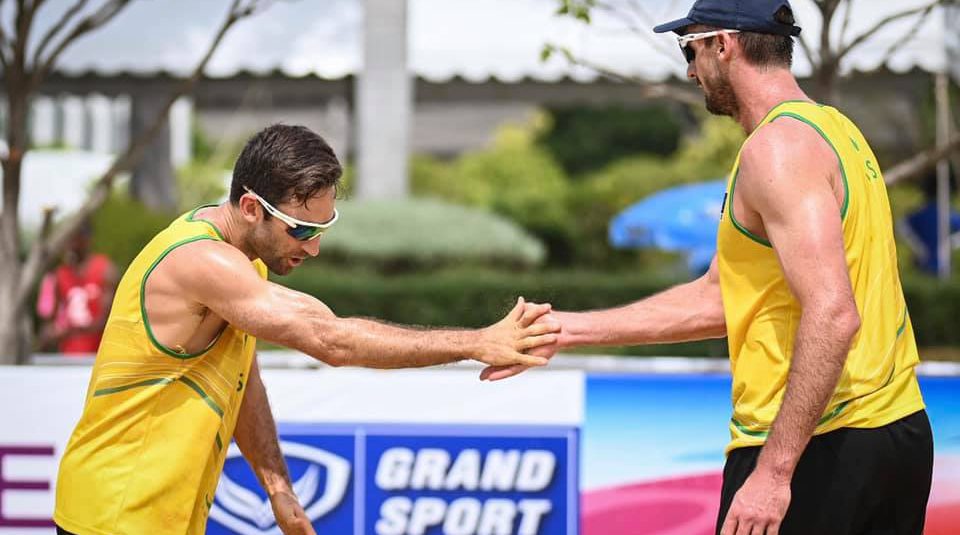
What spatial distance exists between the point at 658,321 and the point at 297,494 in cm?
225

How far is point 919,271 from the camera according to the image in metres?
16.2

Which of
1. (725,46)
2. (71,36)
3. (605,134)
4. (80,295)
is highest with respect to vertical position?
(605,134)

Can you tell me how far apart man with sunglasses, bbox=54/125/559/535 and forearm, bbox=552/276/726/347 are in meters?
0.45

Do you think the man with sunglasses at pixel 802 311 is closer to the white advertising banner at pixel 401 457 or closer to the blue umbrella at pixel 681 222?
the white advertising banner at pixel 401 457

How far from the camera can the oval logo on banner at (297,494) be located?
18.6 feet

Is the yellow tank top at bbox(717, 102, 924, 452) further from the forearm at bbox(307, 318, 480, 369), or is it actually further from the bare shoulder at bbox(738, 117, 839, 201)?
the forearm at bbox(307, 318, 480, 369)

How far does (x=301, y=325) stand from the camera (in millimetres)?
3555

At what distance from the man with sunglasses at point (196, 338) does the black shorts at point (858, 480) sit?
3.10 ft

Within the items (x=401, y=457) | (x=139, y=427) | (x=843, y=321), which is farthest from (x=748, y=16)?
Answer: (x=401, y=457)

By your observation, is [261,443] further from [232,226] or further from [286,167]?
[286,167]

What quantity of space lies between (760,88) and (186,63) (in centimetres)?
1310

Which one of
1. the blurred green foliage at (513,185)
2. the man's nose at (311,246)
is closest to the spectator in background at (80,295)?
the man's nose at (311,246)

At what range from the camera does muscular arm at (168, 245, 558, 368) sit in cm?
350

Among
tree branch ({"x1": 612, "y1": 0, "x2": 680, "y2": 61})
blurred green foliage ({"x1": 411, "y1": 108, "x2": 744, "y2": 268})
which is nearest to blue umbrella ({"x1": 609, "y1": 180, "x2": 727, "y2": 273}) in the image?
tree branch ({"x1": 612, "y1": 0, "x2": 680, "y2": 61})
